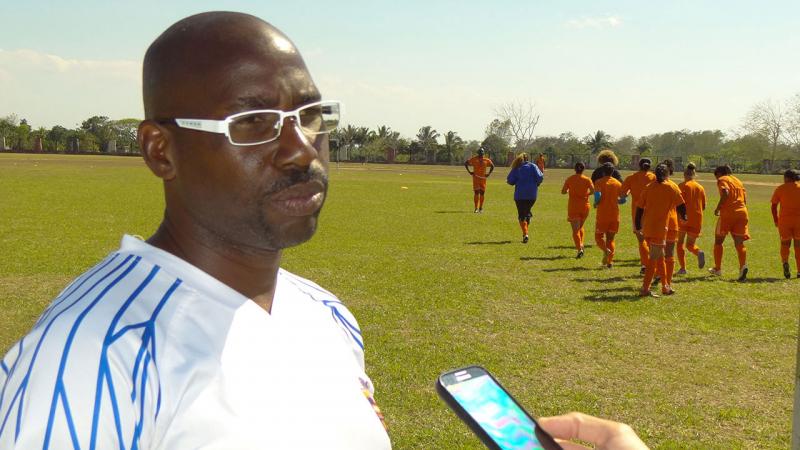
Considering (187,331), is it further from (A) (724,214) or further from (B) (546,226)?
(B) (546,226)

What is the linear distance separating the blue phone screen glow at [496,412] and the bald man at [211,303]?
0.28m

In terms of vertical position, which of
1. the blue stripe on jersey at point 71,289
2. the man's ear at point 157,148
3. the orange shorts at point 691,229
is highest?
the man's ear at point 157,148

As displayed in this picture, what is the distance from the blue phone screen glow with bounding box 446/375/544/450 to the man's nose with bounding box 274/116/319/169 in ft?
2.14

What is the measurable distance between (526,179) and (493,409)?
14.2m

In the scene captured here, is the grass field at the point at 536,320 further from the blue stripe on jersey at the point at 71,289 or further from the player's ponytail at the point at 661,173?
the blue stripe on jersey at the point at 71,289

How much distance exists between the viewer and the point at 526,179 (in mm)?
15469

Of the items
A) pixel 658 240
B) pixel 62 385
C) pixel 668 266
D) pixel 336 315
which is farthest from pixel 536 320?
pixel 62 385

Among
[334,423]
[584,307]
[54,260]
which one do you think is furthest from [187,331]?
[54,260]

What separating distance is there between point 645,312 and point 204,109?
28.8 feet

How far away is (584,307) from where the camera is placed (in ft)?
31.2

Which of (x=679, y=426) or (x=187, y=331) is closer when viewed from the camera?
(x=187, y=331)

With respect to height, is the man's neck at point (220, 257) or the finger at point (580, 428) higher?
the man's neck at point (220, 257)

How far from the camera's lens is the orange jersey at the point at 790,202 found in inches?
473

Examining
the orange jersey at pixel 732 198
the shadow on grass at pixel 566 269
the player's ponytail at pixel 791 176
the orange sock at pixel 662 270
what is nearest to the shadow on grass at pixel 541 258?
the shadow on grass at pixel 566 269
